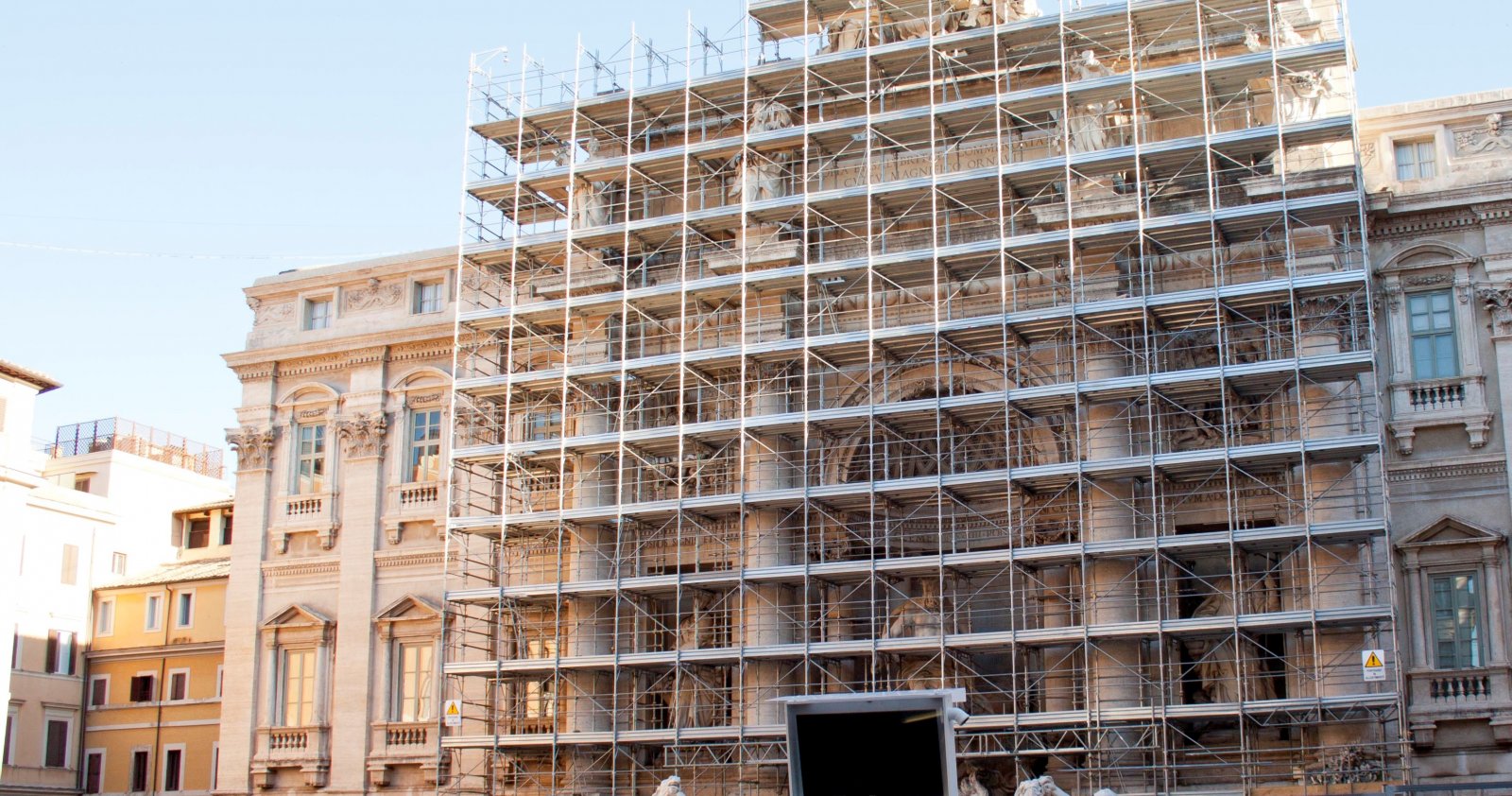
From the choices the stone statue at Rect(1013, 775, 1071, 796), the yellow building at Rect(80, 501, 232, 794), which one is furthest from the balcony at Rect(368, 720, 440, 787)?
the stone statue at Rect(1013, 775, 1071, 796)

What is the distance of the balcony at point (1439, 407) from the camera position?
36.9 m

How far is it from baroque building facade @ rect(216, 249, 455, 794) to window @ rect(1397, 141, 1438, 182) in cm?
2207

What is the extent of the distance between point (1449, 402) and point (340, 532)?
84.4 feet

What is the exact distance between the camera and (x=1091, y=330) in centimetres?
3812

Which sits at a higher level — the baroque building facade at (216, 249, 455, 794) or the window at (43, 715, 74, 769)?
the baroque building facade at (216, 249, 455, 794)

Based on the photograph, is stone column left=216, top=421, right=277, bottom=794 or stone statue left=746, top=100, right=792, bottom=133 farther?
stone column left=216, top=421, right=277, bottom=794

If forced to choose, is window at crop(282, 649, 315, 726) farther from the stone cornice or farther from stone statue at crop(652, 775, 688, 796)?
stone statue at crop(652, 775, 688, 796)

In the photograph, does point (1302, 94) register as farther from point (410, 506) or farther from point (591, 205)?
point (410, 506)

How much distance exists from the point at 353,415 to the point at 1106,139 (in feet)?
64.3

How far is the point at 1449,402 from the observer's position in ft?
123

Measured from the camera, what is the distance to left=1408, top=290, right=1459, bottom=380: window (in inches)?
1492

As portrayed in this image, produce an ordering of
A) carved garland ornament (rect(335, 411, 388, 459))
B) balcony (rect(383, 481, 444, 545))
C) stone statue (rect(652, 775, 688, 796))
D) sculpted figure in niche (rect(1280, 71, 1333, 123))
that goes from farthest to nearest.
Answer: carved garland ornament (rect(335, 411, 388, 459)), balcony (rect(383, 481, 444, 545)), sculpted figure in niche (rect(1280, 71, 1333, 123)), stone statue (rect(652, 775, 688, 796))

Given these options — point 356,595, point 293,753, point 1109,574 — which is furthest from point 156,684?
point 1109,574

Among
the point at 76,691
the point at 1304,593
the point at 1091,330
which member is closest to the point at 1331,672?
the point at 1304,593
